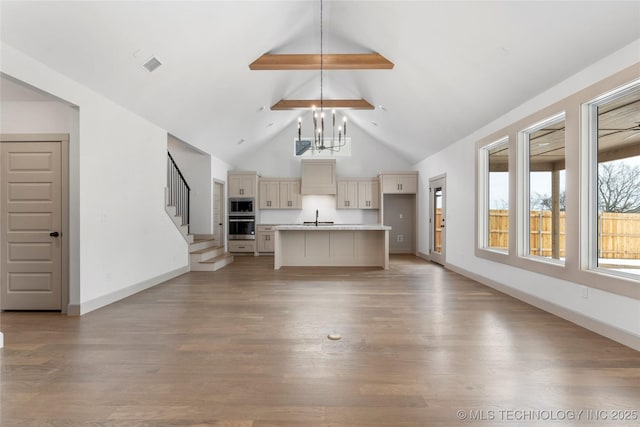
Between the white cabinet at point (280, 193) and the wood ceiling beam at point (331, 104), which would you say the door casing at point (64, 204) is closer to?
the wood ceiling beam at point (331, 104)

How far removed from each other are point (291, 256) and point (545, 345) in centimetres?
501

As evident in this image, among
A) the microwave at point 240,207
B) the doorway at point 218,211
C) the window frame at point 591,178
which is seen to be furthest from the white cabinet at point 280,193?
the window frame at point 591,178

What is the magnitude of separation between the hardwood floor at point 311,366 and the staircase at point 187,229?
2.46 metres

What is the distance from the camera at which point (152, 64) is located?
393 centimetres

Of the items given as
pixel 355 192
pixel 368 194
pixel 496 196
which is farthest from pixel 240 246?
pixel 496 196

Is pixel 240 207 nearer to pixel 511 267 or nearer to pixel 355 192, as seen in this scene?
pixel 355 192

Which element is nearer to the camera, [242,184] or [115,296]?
[115,296]

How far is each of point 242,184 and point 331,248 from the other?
3649mm

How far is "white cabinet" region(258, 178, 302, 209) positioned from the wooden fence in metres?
5.54

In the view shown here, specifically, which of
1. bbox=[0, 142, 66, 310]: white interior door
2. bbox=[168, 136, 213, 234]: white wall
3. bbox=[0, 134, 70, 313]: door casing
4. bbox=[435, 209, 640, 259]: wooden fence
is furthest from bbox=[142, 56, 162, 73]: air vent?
bbox=[435, 209, 640, 259]: wooden fence

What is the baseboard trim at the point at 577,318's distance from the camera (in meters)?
2.70

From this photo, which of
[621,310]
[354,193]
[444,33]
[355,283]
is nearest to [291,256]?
[355,283]

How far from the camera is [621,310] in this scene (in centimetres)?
278

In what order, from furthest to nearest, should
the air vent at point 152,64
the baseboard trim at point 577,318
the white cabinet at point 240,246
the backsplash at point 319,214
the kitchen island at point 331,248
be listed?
the backsplash at point 319,214 < the white cabinet at point 240,246 < the kitchen island at point 331,248 < the air vent at point 152,64 < the baseboard trim at point 577,318
